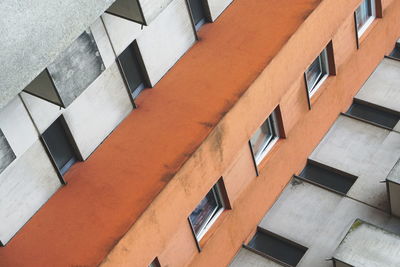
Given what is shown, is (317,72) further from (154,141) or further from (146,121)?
(154,141)

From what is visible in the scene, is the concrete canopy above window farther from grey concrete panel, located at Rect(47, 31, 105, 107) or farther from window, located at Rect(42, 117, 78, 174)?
window, located at Rect(42, 117, 78, 174)

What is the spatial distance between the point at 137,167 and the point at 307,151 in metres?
7.81

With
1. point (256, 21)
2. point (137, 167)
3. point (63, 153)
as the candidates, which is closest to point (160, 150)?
point (137, 167)

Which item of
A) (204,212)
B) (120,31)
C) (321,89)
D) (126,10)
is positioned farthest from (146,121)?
(321,89)

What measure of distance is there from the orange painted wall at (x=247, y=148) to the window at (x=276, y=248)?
45 cm

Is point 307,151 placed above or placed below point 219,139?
above

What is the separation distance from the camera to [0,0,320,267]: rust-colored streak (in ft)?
64.8

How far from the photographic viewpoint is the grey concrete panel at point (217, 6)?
23.0 meters

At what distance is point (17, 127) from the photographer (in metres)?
18.7

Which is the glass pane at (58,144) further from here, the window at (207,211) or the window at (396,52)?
the window at (396,52)

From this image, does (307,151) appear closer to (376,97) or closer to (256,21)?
(376,97)

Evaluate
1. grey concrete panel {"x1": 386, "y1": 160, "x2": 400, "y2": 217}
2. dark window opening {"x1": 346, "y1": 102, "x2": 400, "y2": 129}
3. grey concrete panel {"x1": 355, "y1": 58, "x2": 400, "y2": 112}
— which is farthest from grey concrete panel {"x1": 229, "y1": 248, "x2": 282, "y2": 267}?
grey concrete panel {"x1": 355, "y1": 58, "x2": 400, "y2": 112}

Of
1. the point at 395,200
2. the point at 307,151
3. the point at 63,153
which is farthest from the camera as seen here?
the point at 307,151

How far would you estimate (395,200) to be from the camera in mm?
25031
